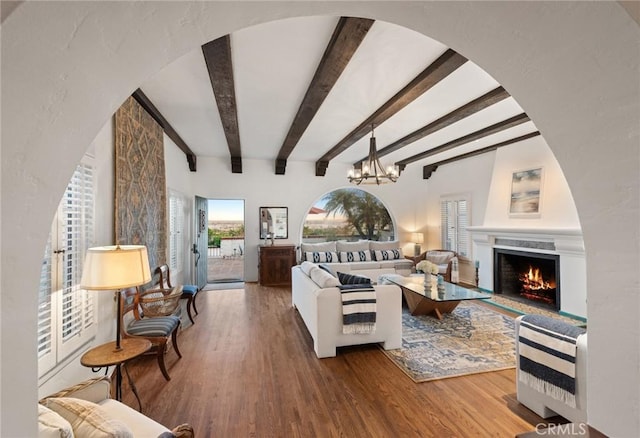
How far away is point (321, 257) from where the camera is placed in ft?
20.9

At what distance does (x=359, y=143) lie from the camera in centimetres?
562

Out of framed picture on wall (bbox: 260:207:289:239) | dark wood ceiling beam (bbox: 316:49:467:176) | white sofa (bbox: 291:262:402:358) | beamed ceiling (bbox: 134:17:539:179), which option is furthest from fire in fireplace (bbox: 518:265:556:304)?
framed picture on wall (bbox: 260:207:289:239)

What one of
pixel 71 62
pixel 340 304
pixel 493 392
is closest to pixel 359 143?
pixel 340 304

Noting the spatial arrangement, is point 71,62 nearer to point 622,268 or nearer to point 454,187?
point 622,268

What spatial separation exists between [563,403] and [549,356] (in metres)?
0.31

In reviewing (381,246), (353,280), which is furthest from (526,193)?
(353,280)

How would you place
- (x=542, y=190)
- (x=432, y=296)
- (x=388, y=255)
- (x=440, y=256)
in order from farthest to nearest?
(x=388, y=255) → (x=440, y=256) → (x=542, y=190) → (x=432, y=296)

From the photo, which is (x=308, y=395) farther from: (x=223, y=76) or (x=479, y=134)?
(x=479, y=134)

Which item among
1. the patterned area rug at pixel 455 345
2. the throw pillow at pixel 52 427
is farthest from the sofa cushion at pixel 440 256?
the throw pillow at pixel 52 427

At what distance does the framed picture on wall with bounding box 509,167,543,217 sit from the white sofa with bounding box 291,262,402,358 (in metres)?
3.21

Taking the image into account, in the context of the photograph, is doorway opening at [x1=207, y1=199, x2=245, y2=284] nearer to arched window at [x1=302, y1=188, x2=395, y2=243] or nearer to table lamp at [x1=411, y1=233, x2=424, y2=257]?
arched window at [x1=302, y1=188, x2=395, y2=243]

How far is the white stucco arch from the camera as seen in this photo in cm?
63

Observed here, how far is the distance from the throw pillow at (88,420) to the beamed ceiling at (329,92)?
2.32m

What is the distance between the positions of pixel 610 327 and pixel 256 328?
365cm
